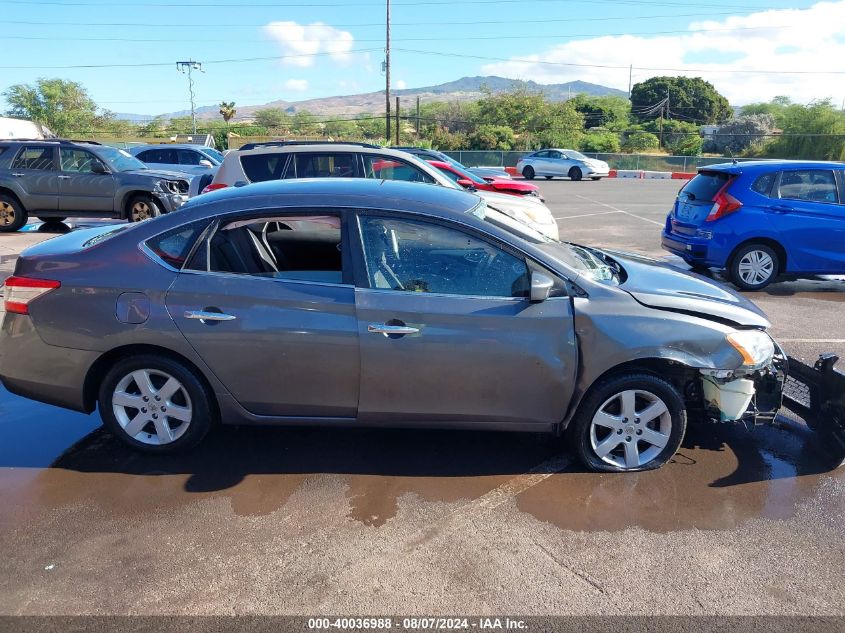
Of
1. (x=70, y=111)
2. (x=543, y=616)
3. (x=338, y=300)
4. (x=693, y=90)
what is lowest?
(x=543, y=616)

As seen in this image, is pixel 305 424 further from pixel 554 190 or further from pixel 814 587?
pixel 554 190

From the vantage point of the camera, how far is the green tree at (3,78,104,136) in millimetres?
72562

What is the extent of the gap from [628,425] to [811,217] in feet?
20.4

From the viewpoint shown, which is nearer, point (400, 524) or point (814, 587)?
point (814, 587)

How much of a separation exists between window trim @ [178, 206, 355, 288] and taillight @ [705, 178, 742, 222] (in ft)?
20.8

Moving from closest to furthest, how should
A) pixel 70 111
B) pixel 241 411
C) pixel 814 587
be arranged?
pixel 814 587 < pixel 241 411 < pixel 70 111

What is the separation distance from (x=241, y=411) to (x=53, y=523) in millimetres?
1119

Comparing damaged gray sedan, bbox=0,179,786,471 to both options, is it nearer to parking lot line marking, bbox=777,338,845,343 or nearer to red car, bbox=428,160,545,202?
parking lot line marking, bbox=777,338,845,343

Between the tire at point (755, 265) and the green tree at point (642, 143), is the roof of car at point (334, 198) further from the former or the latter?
the green tree at point (642, 143)

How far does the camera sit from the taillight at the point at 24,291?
4.01 m

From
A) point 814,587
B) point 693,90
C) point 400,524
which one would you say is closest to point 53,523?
point 400,524

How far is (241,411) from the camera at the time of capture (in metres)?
4.00

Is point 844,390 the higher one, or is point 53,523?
point 844,390

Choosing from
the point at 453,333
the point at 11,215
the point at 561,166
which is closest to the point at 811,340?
the point at 453,333
